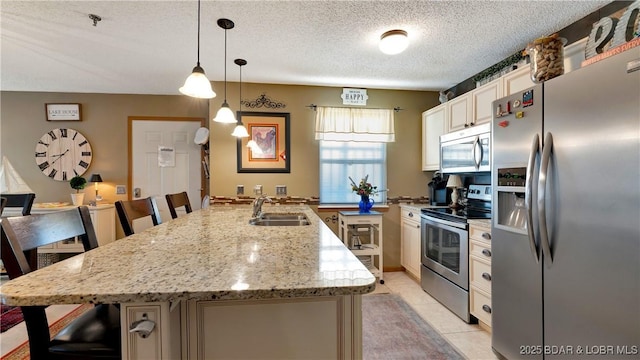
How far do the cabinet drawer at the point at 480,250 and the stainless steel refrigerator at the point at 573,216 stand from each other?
311mm

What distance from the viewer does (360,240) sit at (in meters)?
3.55

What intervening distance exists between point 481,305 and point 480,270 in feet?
0.91

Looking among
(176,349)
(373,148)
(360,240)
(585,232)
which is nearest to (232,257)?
(176,349)

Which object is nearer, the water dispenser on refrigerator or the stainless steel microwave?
the water dispenser on refrigerator

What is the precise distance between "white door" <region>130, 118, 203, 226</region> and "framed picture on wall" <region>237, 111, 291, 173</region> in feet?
3.08

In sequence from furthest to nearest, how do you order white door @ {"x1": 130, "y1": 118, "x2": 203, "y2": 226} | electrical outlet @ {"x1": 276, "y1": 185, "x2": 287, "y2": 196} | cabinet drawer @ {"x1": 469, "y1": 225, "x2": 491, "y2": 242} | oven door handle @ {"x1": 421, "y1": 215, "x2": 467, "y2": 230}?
white door @ {"x1": 130, "y1": 118, "x2": 203, "y2": 226} < electrical outlet @ {"x1": 276, "y1": 185, "x2": 287, "y2": 196} < oven door handle @ {"x1": 421, "y1": 215, "x2": 467, "y2": 230} < cabinet drawer @ {"x1": 469, "y1": 225, "x2": 491, "y2": 242}

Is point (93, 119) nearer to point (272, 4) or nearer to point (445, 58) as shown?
point (272, 4)

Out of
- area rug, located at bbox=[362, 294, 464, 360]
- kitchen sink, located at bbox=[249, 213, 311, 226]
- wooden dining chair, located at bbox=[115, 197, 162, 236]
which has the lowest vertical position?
area rug, located at bbox=[362, 294, 464, 360]

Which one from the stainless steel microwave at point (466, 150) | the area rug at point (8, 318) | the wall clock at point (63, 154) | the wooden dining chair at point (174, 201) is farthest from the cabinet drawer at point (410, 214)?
the wall clock at point (63, 154)

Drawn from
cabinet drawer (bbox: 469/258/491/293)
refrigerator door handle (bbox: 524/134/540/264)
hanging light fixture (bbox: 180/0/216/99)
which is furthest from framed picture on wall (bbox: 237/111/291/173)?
refrigerator door handle (bbox: 524/134/540/264)

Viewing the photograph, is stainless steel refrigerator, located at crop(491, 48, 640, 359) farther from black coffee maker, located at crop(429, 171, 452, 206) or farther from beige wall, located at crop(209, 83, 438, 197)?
beige wall, located at crop(209, 83, 438, 197)

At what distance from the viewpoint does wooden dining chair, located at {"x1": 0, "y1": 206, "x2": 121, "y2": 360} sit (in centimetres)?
91

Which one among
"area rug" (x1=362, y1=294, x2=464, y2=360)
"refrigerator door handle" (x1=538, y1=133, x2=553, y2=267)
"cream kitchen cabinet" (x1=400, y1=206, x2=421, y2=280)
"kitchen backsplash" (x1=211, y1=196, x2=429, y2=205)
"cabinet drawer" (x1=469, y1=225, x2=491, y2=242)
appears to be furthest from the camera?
"kitchen backsplash" (x1=211, y1=196, x2=429, y2=205)

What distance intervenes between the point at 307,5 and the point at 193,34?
1036 millimetres
